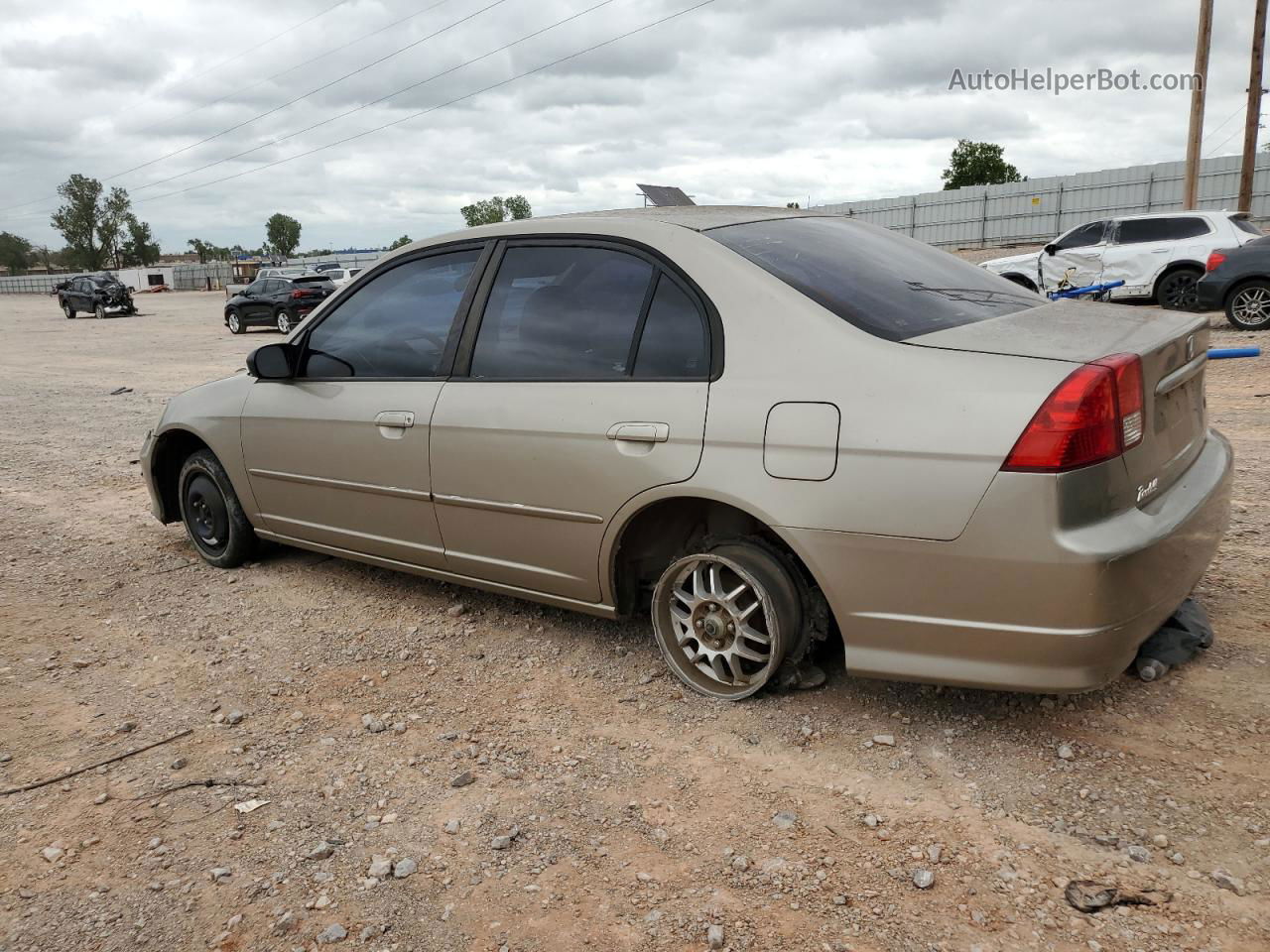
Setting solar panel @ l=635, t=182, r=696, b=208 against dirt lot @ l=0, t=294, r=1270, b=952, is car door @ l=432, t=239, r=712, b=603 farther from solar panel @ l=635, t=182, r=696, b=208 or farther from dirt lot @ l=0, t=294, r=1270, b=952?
solar panel @ l=635, t=182, r=696, b=208

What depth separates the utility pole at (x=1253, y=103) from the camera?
816 inches

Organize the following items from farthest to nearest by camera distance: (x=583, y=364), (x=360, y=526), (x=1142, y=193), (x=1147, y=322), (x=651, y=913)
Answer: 1. (x=1142, y=193)
2. (x=360, y=526)
3. (x=583, y=364)
4. (x=1147, y=322)
5. (x=651, y=913)

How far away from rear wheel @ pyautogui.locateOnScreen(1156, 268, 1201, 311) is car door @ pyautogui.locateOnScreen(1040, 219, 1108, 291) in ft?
3.02

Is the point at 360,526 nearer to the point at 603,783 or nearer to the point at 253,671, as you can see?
the point at 253,671

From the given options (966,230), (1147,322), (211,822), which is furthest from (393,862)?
(966,230)

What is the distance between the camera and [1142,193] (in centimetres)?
3231

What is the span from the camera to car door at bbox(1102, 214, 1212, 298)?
48.1 ft

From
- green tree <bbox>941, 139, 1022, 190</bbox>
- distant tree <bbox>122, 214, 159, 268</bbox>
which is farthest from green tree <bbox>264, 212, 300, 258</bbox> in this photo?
green tree <bbox>941, 139, 1022, 190</bbox>

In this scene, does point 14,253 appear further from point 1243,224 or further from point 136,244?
point 1243,224

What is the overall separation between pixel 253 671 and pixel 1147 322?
3483mm

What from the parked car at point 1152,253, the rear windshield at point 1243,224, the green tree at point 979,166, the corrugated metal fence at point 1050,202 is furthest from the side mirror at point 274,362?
the green tree at point 979,166

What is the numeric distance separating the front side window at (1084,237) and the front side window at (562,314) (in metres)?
14.4

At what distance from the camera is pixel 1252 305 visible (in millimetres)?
12453

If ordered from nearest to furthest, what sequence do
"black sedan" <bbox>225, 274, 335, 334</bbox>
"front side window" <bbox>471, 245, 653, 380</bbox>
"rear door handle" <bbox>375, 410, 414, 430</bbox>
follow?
"front side window" <bbox>471, 245, 653, 380</bbox>
"rear door handle" <bbox>375, 410, 414, 430</bbox>
"black sedan" <bbox>225, 274, 335, 334</bbox>
